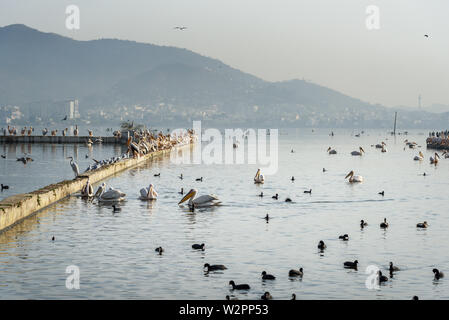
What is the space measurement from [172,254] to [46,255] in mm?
4184

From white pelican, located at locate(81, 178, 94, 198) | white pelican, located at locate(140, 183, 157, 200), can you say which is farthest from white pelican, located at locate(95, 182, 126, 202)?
white pelican, located at locate(140, 183, 157, 200)

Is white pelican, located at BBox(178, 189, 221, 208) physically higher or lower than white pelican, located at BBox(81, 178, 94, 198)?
lower

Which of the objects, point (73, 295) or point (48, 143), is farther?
point (48, 143)

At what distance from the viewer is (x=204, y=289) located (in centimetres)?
2127

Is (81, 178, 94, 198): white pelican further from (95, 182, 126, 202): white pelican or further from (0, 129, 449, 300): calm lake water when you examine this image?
(95, 182, 126, 202): white pelican

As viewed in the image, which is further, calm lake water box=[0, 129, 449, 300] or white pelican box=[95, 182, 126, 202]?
white pelican box=[95, 182, 126, 202]

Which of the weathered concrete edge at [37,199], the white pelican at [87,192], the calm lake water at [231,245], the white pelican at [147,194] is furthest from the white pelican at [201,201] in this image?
the weathered concrete edge at [37,199]

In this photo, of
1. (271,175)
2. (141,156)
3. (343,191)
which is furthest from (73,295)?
(141,156)

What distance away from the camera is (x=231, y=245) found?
92.5 feet

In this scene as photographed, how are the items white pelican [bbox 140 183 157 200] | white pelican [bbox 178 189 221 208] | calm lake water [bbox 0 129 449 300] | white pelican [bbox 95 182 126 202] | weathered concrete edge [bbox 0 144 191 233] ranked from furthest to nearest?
white pelican [bbox 140 183 157 200] < white pelican [bbox 95 182 126 202] < white pelican [bbox 178 189 221 208] < weathered concrete edge [bbox 0 144 191 233] < calm lake water [bbox 0 129 449 300]

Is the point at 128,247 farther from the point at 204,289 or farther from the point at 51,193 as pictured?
the point at 51,193

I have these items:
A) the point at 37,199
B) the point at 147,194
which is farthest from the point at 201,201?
the point at 37,199

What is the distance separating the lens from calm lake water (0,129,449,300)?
2152 centimetres

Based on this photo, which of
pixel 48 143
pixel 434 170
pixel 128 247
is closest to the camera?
pixel 128 247
